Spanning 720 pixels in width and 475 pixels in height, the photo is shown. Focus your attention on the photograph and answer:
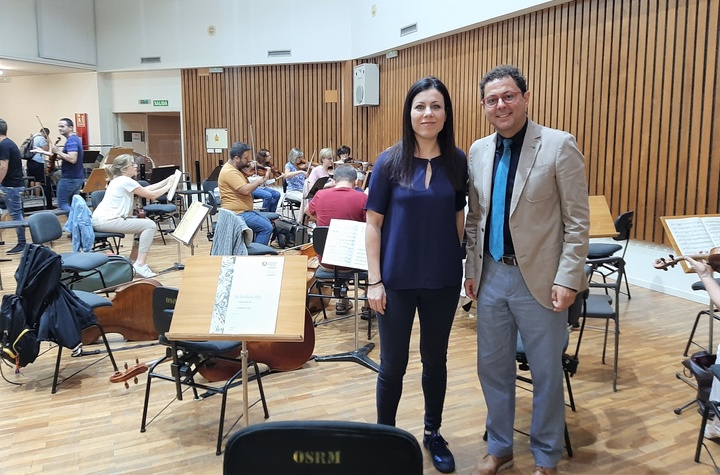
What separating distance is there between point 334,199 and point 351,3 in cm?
893

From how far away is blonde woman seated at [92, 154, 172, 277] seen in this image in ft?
21.6

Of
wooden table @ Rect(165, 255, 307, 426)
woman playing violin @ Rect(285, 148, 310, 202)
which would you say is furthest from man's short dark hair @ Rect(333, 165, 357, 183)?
woman playing violin @ Rect(285, 148, 310, 202)

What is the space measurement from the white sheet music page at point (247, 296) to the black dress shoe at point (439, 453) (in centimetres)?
94

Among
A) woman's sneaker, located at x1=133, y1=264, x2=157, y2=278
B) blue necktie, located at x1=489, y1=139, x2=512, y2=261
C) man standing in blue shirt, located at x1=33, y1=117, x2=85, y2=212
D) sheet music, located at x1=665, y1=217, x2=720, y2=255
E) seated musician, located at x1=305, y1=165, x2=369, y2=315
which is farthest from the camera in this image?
man standing in blue shirt, located at x1=33, y1=117, x2=85, y2=212

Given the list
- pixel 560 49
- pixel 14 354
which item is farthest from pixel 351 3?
pixel 14 354

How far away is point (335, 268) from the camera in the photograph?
4613 millimetres

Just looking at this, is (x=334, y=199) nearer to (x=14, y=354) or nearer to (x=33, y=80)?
(x=14, y=354)

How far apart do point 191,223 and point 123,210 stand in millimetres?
1259

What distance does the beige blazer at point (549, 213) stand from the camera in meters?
2.30

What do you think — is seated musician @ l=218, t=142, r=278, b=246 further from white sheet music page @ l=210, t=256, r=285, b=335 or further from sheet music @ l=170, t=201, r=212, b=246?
white sheet music page @ l=210, t=256, r=285, b=335

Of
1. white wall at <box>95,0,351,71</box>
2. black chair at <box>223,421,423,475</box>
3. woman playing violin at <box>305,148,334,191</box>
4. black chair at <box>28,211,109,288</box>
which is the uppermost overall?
white wall at <box>95,0,351,71</box>

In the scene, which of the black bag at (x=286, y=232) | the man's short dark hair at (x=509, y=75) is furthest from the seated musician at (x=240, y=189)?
the man's short dark hair at (x=509, y=75)

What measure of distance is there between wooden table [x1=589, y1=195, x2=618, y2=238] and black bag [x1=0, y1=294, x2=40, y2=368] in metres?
4.26

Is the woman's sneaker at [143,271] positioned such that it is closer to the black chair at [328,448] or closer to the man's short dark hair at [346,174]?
the man's short dark hair at [346,174]
